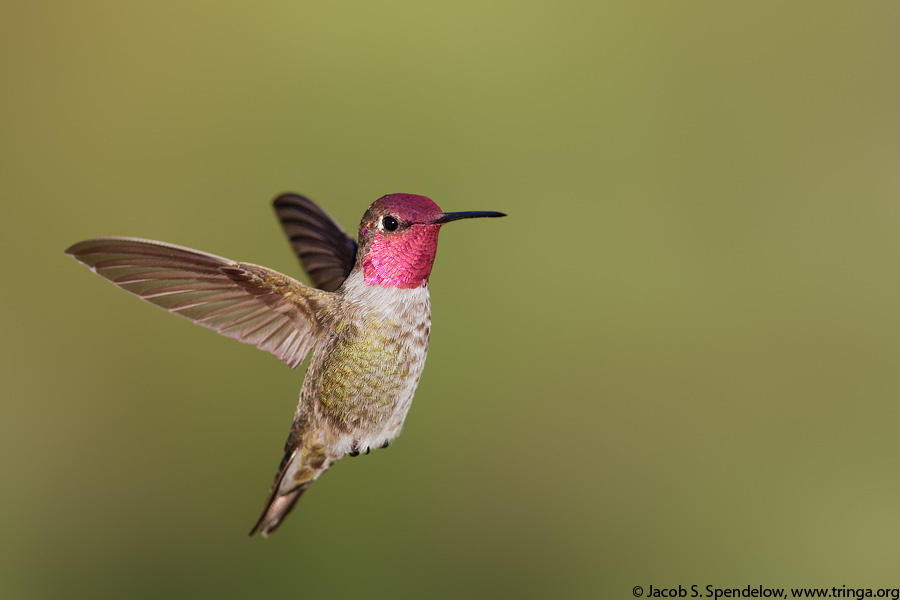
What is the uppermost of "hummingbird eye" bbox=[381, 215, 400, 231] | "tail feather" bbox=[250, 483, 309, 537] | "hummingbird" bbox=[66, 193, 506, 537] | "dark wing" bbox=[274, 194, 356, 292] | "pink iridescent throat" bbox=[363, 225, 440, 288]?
"dark wing" bbox=[274, 194, 356, 292]

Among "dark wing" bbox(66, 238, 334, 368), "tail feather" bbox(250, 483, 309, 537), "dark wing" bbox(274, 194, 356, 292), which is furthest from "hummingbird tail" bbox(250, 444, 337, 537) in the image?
"dark wing" bbox(274, 194, 356, 292)

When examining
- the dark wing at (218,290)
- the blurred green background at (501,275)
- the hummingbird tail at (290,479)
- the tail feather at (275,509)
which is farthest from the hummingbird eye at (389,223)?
the blurred green background at (501,275)

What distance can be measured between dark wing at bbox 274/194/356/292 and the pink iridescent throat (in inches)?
11.5

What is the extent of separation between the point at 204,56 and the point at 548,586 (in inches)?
74.6

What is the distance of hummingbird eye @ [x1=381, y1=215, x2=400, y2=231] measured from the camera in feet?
2.35

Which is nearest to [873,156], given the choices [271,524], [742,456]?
[742,456]

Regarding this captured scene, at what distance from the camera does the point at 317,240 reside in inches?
43.3

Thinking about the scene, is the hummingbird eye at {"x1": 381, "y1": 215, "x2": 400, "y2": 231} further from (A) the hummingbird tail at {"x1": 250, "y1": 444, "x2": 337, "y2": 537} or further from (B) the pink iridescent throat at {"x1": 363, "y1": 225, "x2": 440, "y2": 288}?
(A) the hummingbird tail at {"x1": 250, "y1": 444, "x2": 337, "y2": 537}

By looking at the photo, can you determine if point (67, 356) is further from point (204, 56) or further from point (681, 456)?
point (681, 456)

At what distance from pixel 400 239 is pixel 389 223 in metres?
0.02

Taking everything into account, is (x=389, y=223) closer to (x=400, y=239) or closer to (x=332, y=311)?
(x=400, y=239)

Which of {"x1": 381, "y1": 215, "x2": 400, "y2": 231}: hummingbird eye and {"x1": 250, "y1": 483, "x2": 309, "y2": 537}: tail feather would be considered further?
{"x1": 250, "y1": 483, "x2": 309, "y2": 537}: tail feather

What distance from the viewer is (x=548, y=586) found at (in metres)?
2.14

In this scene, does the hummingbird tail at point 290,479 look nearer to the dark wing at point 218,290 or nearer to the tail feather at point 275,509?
the tail feather at point 275,509
